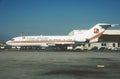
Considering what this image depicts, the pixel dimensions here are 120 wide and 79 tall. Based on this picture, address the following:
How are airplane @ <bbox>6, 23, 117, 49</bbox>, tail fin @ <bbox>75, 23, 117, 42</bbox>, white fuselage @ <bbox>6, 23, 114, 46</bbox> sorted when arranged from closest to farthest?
airplane @ <bbox>6, 23, 117, 49</bbox>, tail fin @ <bbox>75, 23, 117, 42</bbox>, white fuselage @ <bbox>6, 23, 114, 46</bbox>

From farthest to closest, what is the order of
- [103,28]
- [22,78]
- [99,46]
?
[99,46]
[103,28]
[22,78]

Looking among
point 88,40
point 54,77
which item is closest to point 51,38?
point 88,40

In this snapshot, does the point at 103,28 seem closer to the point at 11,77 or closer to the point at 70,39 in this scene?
the point at 70,39

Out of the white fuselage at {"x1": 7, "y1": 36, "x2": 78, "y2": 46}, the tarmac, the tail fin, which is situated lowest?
the tarmac

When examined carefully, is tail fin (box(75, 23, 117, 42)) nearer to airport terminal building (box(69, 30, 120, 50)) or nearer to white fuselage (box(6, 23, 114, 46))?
white fuselage (box(6, 23, 114, 46))

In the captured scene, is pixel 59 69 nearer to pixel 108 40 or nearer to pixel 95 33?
pixel 95 33

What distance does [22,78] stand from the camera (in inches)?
569

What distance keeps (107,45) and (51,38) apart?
25083mm

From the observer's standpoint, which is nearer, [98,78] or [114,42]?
[98,78]

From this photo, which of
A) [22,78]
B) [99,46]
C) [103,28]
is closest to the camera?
[22,78]

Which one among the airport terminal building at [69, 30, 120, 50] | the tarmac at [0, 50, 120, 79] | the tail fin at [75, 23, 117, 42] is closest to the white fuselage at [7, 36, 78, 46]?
the tail fin at [75, 23, 117, 42]

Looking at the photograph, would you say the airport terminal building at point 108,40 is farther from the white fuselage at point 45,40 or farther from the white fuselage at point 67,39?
the white fuselage at point 45,40

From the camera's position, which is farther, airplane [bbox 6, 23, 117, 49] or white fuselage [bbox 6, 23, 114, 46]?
white fuselage [bbox 6, 23, 114, 46]

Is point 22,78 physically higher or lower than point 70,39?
lower
